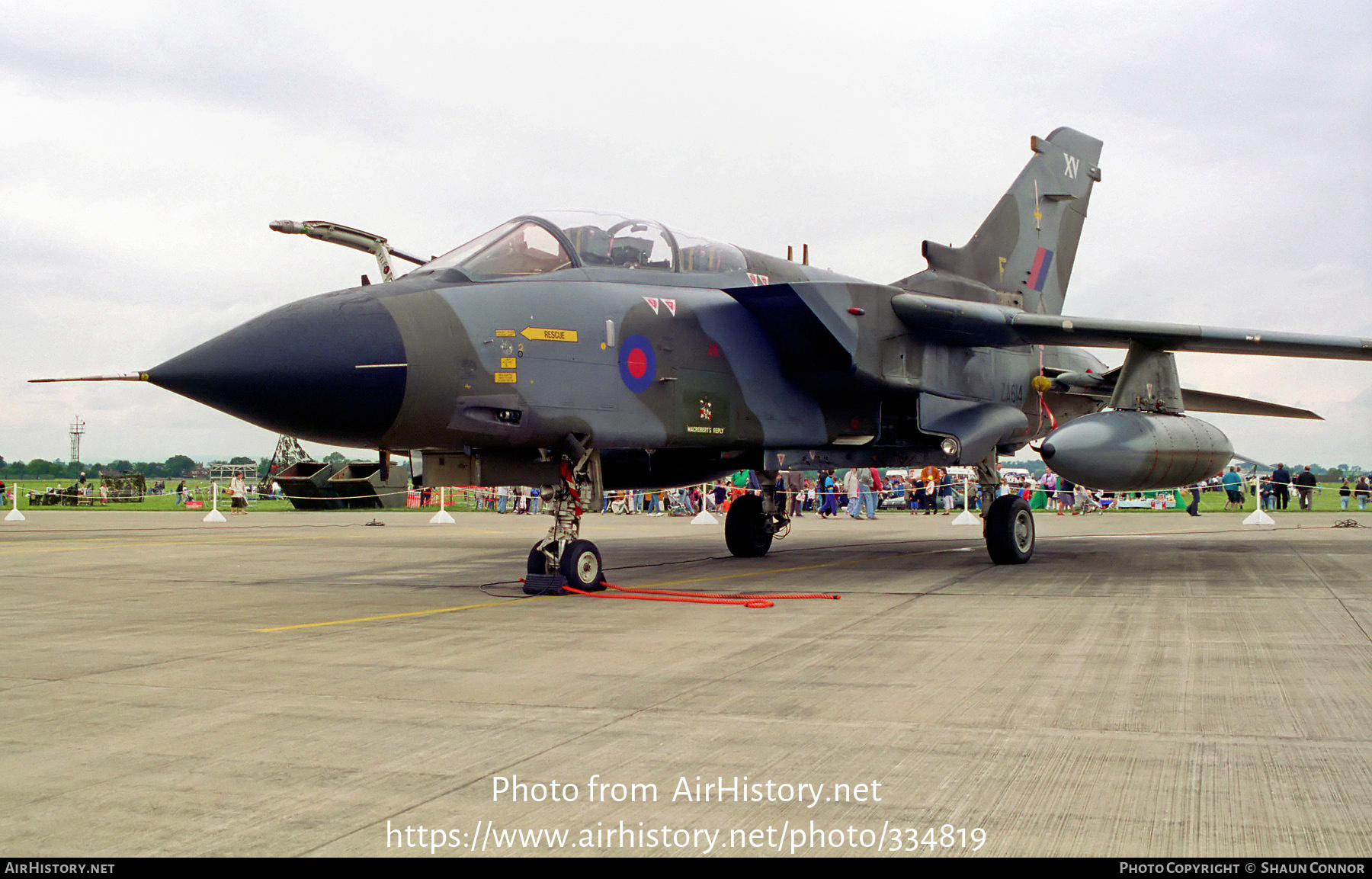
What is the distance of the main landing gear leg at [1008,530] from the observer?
1194 cm

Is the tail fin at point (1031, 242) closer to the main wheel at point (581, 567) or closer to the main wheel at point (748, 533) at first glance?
the main wheel at point (748, 533)

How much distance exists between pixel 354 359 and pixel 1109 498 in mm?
31875

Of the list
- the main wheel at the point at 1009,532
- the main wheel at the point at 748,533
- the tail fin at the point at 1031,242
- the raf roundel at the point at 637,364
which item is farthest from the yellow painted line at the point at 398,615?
the tail fin at the point at 1031,242

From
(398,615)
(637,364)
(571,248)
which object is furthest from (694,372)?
(398,615)

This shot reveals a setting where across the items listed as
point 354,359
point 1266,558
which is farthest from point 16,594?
point 1266,558

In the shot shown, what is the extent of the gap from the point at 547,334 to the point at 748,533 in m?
5.88

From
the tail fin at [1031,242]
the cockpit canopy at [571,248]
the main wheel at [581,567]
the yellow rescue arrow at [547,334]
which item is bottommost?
the main wheel at [581,567]

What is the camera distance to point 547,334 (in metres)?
8.67

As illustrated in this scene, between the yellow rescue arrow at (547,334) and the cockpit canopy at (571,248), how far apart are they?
60cm

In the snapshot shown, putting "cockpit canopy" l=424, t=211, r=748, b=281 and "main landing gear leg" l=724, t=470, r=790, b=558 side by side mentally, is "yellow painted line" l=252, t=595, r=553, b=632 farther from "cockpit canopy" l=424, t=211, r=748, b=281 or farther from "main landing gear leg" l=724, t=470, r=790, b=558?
"main landing gear leg" l=724, t=470, r=790, b=558

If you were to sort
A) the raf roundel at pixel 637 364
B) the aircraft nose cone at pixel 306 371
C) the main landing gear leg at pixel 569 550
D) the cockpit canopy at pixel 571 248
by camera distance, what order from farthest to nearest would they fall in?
the raf roundel at pixel 637 364
the main landing gear leg at pixel 569 550
the cockpit canopy at pixel 571 248
the aircraft nose cone at pixel 306 371

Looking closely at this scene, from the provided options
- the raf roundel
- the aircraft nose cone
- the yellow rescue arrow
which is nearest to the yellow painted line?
the aircraft nose cone

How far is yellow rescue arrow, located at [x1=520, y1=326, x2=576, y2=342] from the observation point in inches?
337

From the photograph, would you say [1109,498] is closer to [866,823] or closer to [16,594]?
[16,594]
